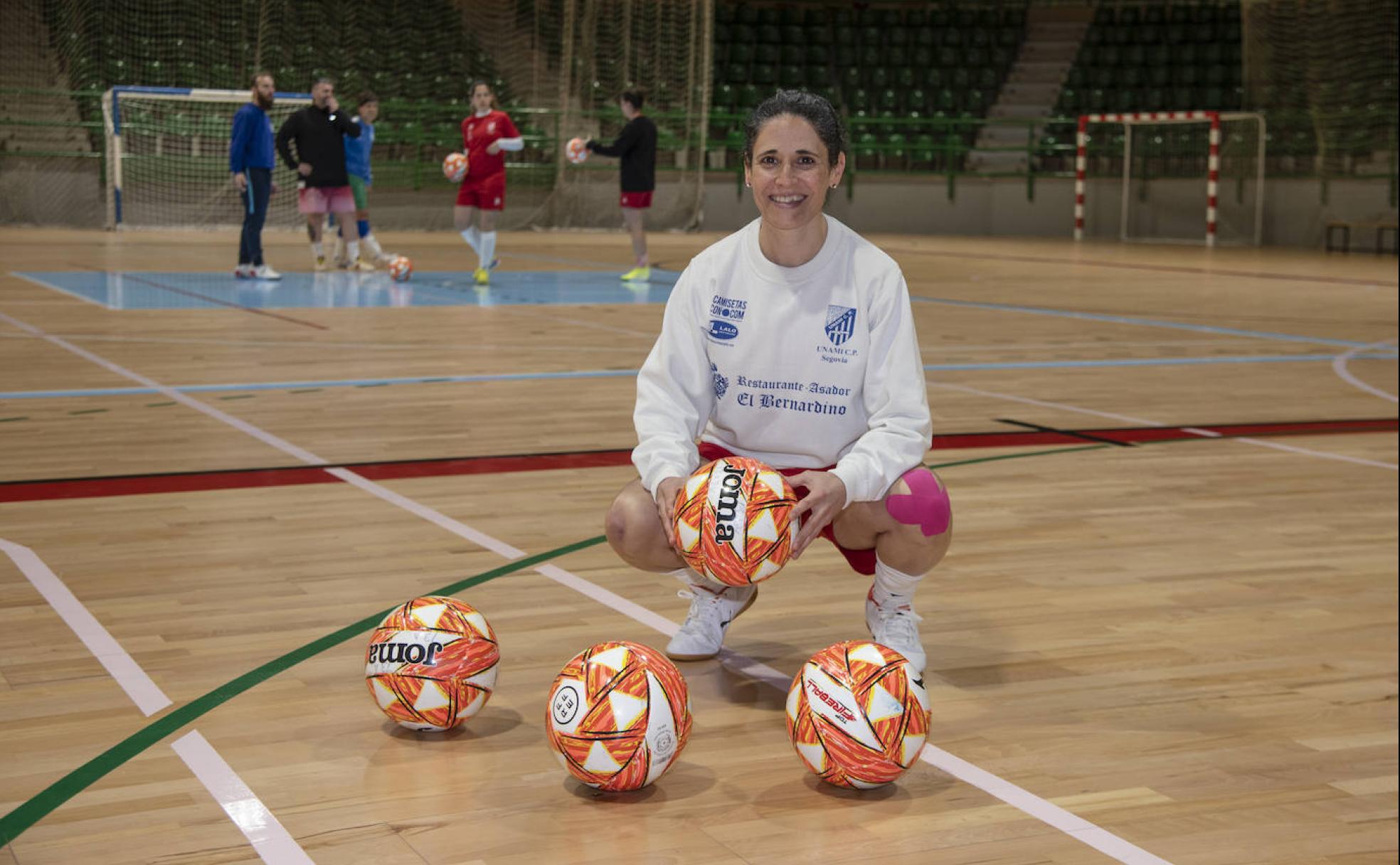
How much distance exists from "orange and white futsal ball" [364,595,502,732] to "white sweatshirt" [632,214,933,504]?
478 millimetres

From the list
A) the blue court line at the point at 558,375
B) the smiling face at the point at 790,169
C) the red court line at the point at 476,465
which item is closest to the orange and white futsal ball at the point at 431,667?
the smiling face at the point at 790,169

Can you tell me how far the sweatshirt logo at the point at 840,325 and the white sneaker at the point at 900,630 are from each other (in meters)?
0.58

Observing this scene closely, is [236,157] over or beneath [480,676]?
over

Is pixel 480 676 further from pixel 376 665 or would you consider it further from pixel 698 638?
pixel 698 638

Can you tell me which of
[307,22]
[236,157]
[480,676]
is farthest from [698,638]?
[307,22]

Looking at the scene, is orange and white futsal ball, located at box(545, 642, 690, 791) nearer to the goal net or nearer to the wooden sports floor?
the wooden sports floor

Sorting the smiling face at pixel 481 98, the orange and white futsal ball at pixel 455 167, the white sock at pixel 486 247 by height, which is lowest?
the white sock at pixel 486 247

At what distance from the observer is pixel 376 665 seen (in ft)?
10.1

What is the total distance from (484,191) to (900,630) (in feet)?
35.6

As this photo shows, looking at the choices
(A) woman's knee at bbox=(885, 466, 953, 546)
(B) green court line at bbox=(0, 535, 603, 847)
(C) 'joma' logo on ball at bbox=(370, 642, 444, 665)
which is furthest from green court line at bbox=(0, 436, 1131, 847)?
(A) woman's knee at bbox=(885, 466, 953, 546)

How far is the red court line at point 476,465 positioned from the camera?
5.27m

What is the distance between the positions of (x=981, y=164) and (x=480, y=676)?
2499 centimetres

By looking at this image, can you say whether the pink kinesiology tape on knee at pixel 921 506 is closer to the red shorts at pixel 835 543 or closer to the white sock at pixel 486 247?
the red shorts at pixel 835 543

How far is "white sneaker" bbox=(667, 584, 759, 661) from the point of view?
3.60m
